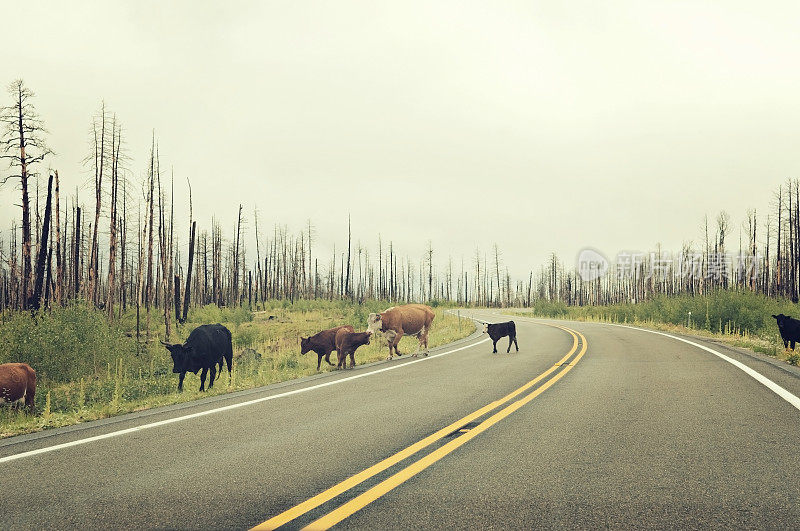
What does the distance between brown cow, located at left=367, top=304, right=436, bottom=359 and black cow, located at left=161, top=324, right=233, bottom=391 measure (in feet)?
14.4

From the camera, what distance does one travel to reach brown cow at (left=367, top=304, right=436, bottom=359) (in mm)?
15203

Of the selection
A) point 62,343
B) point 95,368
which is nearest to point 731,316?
point 95,368

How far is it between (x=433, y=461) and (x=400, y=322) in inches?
436

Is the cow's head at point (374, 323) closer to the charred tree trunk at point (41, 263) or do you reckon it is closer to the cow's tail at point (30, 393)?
the cow's tail at point (30, 393)

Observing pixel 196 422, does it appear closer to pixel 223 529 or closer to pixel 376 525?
pixel 223 529

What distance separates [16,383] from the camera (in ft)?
28.2

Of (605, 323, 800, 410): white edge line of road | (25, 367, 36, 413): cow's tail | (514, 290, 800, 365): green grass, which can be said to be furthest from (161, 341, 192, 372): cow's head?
(514, 290, 800, 365): green grass

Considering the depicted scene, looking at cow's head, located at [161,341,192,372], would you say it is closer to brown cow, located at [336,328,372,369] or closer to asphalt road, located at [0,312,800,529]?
asphalt road, located at [0,312,800,529]

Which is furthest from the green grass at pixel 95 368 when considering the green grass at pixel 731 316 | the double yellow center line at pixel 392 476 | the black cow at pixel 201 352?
the green grass at pixel 731 316

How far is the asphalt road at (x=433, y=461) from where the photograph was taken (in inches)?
138

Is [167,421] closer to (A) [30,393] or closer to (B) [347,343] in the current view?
(A) [30,393]

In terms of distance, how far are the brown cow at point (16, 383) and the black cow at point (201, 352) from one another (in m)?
2.12

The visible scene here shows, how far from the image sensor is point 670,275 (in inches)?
3701

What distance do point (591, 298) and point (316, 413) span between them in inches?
4545
